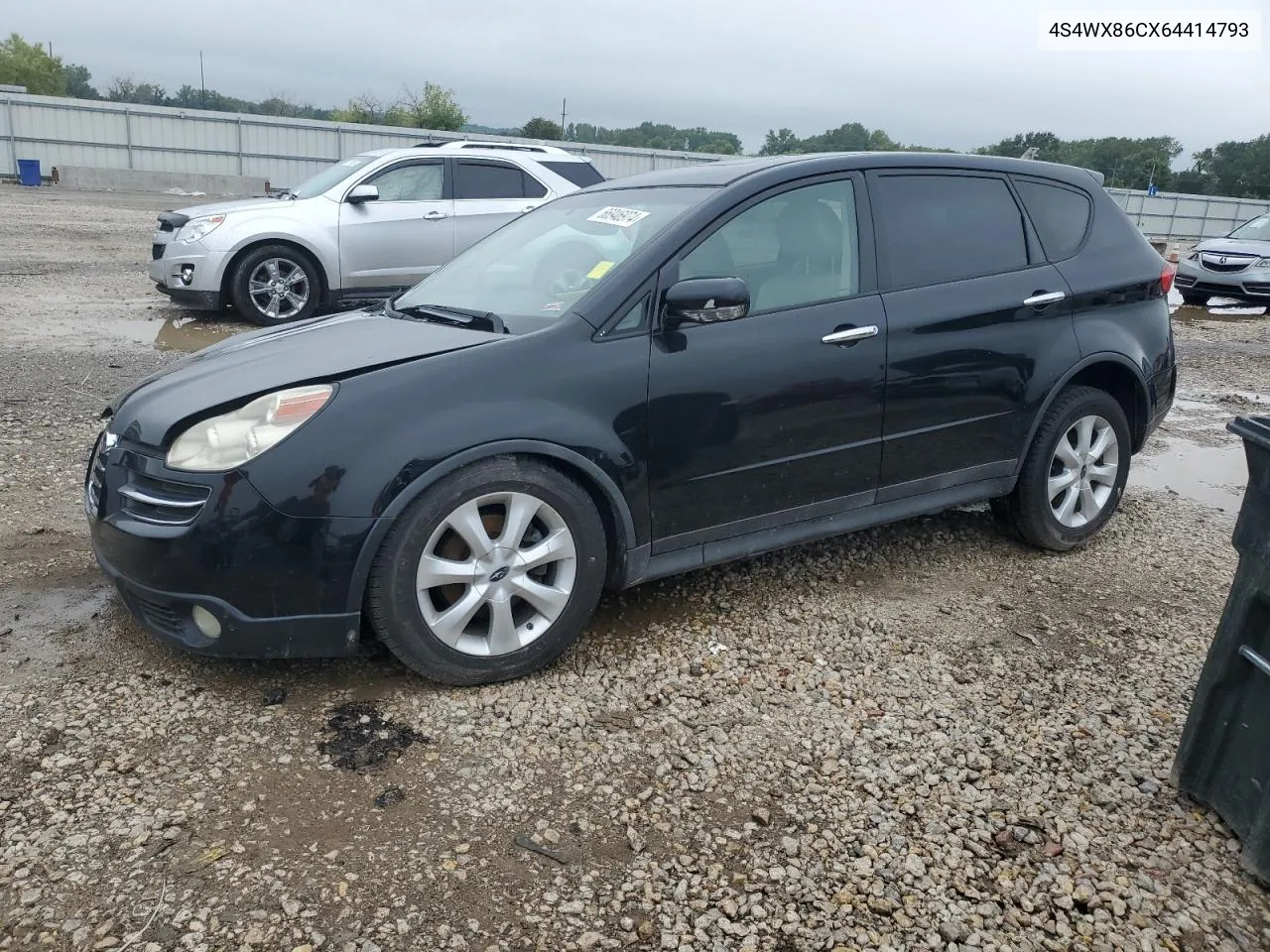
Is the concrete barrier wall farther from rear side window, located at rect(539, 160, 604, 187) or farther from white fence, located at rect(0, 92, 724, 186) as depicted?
rear side window, located at rect(539, 160, 604, 187)

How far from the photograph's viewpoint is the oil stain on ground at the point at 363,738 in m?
2.84

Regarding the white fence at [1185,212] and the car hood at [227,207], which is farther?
the white fence at [1185,212]

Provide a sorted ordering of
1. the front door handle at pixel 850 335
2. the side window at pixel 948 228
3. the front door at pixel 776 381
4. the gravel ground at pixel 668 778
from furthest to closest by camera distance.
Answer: the side window at pixel 948 228, the front door handle at pixel 850 335, the front door at pixel 776 381, the gravel ground at pixel 668 778

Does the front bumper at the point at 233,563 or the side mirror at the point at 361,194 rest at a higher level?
the side mirror at the point at 361,194

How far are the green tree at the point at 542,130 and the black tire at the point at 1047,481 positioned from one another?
4334 cm

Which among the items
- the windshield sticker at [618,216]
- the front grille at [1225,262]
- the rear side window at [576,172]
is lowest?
the front grille at [1225,262]

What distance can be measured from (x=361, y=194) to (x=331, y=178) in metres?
0.59

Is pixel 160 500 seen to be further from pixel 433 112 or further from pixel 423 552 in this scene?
pixel 433 112

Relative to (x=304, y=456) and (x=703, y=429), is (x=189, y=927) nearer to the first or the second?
(x=304, y=456)

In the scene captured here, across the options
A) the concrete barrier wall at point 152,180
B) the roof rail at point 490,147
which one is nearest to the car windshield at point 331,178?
the roof rail at point 490,147

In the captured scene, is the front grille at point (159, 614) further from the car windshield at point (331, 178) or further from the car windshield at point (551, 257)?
the car windshield at point (331, 178)

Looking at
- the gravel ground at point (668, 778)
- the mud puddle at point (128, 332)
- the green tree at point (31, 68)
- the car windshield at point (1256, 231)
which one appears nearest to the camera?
the gravel ground at point (668, 778)

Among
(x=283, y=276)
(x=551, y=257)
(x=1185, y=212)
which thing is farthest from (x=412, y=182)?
(x=1185, y=212)

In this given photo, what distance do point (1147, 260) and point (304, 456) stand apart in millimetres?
3996
